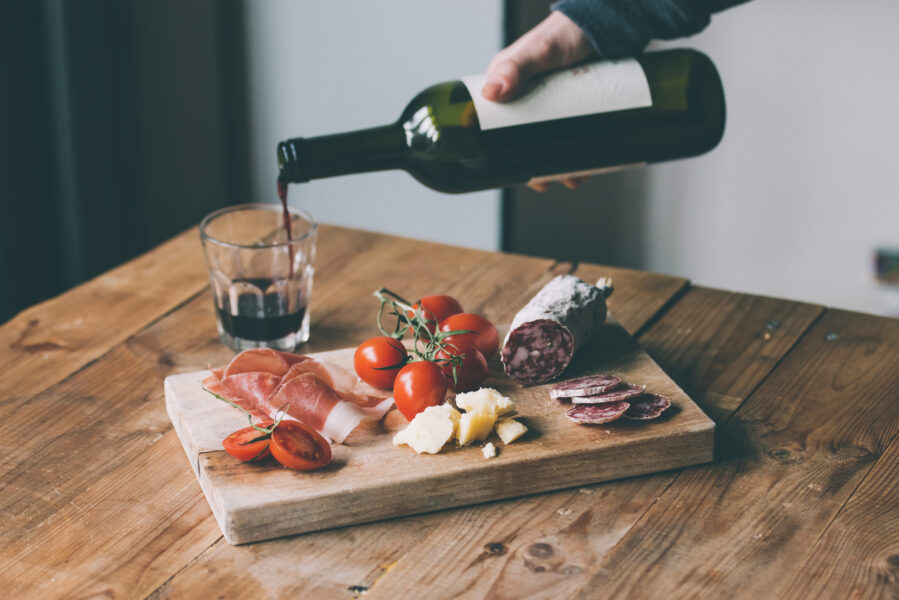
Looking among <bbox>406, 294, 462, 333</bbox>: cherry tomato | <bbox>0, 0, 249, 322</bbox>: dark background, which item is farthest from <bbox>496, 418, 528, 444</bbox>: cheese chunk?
<bbox>0, 0, 249, 322</bbox>: dark background

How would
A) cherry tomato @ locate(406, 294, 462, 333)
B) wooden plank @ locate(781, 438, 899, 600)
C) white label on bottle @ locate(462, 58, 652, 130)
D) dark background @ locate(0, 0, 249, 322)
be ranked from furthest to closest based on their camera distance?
dark background @ locate(0, 0, 249, 322) → cherry tomato @ locate(406, 294, 462, 333) → white label on bottle @ locate(462, 58, 652, 130) → wooden plank @ locate(781, 438, 899, 600)

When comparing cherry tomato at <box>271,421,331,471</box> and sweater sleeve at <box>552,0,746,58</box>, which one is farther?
sweater sleeve at <box>552,0,746,58</box>

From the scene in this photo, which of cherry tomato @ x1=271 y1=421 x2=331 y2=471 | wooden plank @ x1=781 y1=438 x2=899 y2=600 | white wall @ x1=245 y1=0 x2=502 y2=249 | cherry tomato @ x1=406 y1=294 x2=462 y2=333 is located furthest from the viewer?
white wall @ x1=245 y1=0 x2=502 y2=249

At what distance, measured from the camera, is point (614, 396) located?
1112 mm

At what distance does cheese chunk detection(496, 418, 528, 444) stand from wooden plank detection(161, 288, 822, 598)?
0.23 feet

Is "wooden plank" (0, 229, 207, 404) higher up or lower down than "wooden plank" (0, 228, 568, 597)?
higher up

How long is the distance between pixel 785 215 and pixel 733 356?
1.64 meters

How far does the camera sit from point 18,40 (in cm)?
238

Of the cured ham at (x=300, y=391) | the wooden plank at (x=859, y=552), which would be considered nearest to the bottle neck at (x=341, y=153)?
the cured ham at (x=300, y=391)

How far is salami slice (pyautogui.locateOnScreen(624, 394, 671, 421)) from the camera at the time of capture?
1108 mm

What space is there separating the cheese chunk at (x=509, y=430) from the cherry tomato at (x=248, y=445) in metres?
0.26

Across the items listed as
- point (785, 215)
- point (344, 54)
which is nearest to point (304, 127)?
point (344, 54)

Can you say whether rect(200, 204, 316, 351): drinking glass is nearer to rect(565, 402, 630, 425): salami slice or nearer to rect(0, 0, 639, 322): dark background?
rect(565, 402, 630, 425): salami slice

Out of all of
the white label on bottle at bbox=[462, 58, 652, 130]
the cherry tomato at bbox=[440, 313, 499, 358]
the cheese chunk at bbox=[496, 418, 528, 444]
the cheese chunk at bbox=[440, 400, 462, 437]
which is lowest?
Result: the cheese chunk at bbox=[496, 418, 528, 444]
